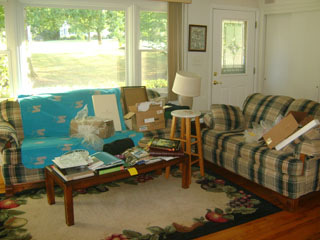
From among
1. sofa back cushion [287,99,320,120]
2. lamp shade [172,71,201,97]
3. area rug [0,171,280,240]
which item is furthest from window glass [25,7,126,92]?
sofa back cushion [287,99,320,120]

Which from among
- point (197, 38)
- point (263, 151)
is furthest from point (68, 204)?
point (197, 38)

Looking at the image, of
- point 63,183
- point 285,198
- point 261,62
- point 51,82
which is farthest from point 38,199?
Result: point 261,62

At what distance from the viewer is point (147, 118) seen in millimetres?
3760

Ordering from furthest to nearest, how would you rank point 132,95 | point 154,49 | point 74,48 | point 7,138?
point 154,49 < point 74,48 < point 132,95 < point 7,138

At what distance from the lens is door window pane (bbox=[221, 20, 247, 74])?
5344 millimetres

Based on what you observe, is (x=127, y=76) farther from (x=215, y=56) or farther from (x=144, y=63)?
(x=215, y=56)

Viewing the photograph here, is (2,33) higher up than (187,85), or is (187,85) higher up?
(2,33)

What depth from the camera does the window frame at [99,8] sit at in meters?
3.93

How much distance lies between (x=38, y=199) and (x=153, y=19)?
114 inches

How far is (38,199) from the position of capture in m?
3.05

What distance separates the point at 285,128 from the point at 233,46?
110 inches

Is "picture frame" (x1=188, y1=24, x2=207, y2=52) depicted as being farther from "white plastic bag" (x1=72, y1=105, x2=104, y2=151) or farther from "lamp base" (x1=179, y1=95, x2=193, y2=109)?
"white plastic bag" (x1=72, y1=105, x2=104, y2=151)

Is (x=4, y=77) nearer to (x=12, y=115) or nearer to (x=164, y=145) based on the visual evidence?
(x=12, y=115)

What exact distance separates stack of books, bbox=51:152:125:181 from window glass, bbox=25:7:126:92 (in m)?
1.82
